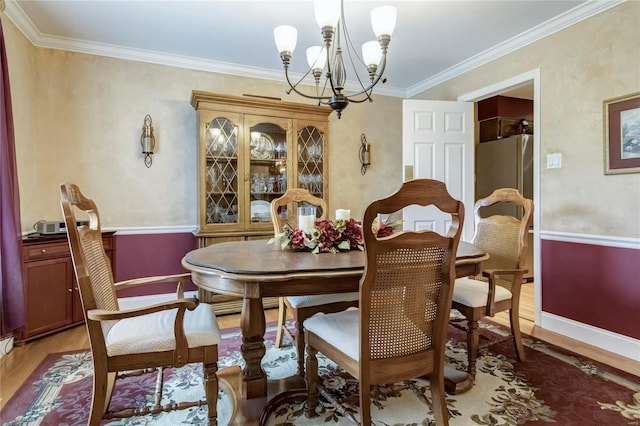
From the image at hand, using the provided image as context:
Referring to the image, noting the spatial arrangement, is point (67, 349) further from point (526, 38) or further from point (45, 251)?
point (526, 38)

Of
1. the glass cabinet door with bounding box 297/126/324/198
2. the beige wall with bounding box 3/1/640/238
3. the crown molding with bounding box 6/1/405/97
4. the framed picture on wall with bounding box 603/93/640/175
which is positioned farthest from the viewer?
the glass cabinet door with bounding box 297/126/324/198

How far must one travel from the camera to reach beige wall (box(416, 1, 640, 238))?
93.5 inches

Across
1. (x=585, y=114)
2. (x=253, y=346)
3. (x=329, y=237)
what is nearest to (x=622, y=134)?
(x=585, y=114)

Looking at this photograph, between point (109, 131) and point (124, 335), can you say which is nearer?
point (124, 335)

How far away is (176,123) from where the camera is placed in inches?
137

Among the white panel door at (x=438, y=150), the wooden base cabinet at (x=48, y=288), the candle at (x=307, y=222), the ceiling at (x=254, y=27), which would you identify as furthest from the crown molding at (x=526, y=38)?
the wooden base cabinet at (x=48, y=288)

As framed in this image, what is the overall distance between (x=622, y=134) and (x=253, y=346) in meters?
2.76

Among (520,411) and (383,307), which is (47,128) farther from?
(520,411)

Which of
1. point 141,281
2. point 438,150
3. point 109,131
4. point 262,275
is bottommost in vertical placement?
point 141,281

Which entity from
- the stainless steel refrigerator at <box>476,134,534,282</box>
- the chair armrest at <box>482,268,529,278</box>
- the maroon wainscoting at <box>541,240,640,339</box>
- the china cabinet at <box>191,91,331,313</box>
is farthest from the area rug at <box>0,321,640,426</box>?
the stainless steel refrigerator at <box>476,134,534,282</box>

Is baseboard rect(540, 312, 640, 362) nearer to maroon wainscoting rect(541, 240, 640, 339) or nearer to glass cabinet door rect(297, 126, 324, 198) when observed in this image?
maroon wainscoting rect(541, 240, 640, 339)

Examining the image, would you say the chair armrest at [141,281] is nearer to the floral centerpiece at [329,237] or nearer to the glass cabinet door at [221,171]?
the floral centerpiece at [329,237]

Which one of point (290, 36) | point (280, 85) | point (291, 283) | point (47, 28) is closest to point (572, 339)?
point (291, 283)

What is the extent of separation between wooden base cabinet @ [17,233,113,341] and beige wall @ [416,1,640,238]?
3883 millimetres
